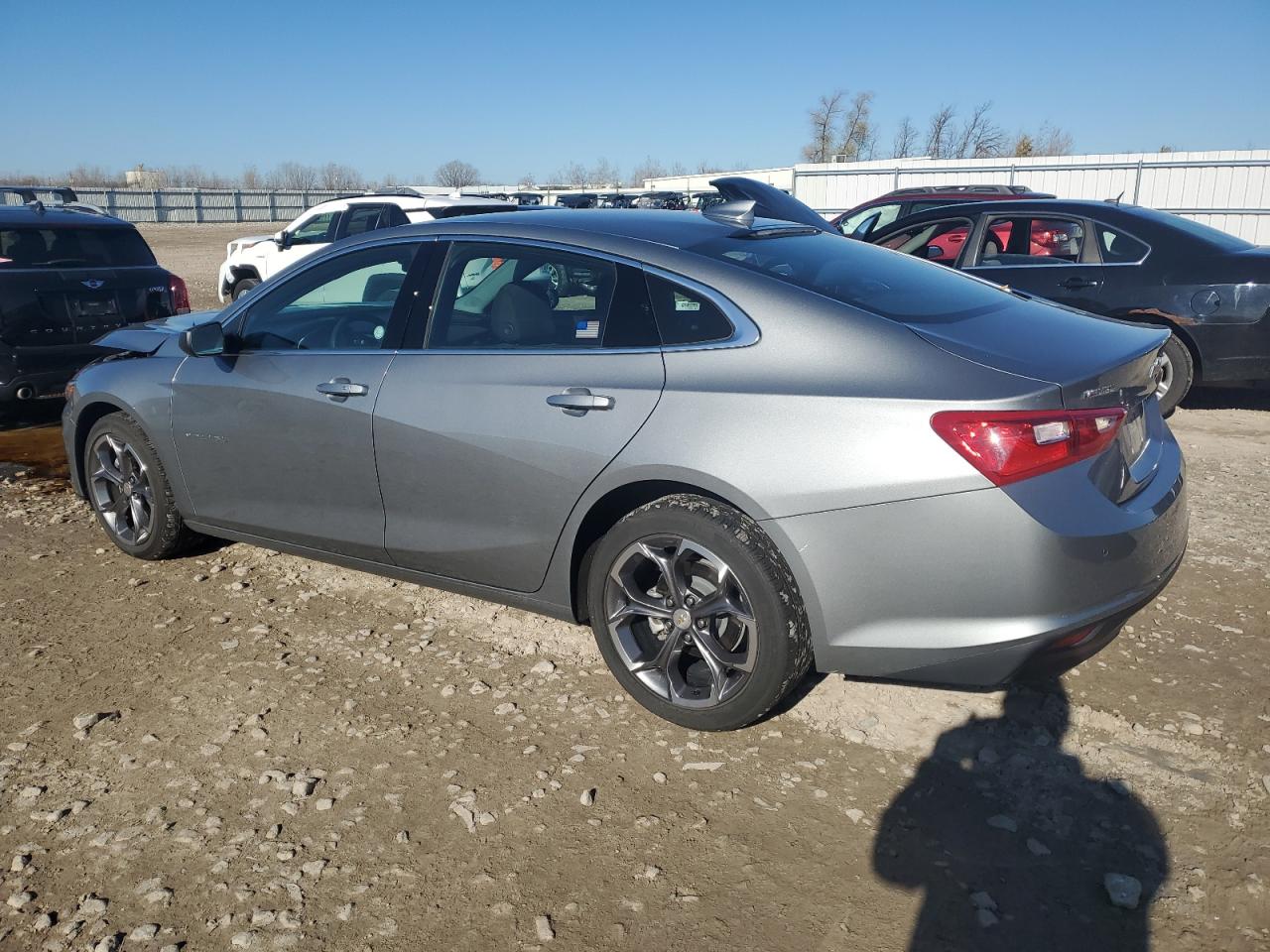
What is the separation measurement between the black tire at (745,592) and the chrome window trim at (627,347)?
0.50m

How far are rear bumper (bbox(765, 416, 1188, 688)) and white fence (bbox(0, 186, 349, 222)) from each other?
165 feet

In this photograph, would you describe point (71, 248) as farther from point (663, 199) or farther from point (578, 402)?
point (663, 199)

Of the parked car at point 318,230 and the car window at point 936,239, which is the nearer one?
the car window at point 936,239

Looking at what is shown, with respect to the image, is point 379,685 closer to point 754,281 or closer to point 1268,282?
point 754,281

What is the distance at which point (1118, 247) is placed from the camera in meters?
7.67

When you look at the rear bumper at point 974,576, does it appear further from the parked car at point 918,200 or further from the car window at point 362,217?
the car window at point 362,217

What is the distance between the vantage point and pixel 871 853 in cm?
275

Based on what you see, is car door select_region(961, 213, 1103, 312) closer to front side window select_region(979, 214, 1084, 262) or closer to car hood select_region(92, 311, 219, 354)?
front side window select_region(979, 214, 1084, 262)

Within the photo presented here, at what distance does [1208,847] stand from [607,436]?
2.07 m

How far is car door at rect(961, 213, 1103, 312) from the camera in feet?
25.3

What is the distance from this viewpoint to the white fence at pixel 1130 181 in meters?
19.2

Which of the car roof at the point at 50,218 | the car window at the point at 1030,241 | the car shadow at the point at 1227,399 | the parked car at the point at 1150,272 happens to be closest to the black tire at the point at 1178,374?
the parked car at the point at 1150,272

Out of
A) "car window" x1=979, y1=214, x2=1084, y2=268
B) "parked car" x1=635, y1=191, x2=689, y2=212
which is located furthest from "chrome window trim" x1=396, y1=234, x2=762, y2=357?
"parked car" x1=635, y1=191, x2=689, y2=212

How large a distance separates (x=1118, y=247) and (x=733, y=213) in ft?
16.1
